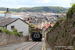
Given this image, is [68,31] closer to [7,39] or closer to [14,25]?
[7,39]

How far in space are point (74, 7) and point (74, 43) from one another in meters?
3.14

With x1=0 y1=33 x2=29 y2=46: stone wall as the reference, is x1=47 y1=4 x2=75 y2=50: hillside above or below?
above

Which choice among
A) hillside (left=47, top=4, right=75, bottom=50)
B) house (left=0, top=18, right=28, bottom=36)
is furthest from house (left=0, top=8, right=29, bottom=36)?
hillside (left=47, top=4, right=75, bottom=50)

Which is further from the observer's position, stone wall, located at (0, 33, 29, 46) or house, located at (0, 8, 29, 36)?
house, located at (0, 8, 29, 36)

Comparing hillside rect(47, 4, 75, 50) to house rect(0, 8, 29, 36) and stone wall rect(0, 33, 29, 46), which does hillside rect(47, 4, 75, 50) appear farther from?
house rect(0, 8, 29, 36)

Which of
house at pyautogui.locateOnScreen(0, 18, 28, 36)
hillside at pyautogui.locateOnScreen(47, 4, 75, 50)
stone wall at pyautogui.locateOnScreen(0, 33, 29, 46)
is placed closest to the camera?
hillside at pyautogui.locateOnScreen(47, 4, 75, 50)

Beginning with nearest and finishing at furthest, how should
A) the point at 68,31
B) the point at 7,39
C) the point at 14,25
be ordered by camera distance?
the point at 68,31 → the point at 7,39 → the point at 14,25

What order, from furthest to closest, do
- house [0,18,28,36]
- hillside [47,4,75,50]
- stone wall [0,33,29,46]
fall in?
house [0,18,28,36]
stone wall [0,33,29,46]
hillside [47,4,75,50]

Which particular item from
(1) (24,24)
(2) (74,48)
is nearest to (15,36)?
(1) (24,24)

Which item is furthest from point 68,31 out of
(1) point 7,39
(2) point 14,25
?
(2) point 14,25

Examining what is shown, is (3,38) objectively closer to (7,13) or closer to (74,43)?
(74,43)

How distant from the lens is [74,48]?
7281 mm

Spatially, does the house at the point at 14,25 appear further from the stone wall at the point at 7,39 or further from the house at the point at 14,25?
the stone wall at the point at 7,39

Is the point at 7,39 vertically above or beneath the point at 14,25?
beneath
